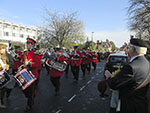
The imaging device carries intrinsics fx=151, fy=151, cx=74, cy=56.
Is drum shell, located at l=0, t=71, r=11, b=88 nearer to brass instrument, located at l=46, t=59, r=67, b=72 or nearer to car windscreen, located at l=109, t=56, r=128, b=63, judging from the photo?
brass instrument, located at l=46, t=59, r=67, b=72

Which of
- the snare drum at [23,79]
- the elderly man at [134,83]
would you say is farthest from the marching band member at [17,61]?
the elderly man at [134,83]

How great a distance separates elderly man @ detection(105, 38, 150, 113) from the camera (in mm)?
2041

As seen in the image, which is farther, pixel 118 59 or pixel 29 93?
pixel 118 59

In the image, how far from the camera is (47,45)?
88.5 feet

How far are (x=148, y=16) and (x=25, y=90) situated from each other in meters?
16.0

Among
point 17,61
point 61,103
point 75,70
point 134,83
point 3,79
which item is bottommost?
point 61,103

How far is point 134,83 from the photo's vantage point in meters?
2.06

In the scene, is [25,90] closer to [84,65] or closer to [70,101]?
[70,101]

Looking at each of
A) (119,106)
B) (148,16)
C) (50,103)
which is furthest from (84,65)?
(148,16)

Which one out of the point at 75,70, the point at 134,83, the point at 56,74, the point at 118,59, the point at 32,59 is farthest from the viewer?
the point at 75,70

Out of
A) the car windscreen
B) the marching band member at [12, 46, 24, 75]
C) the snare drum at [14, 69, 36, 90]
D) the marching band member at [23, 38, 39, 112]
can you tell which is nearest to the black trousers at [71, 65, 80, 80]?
the car windscreen

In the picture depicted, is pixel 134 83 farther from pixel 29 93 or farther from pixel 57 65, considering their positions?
pixel 57 65

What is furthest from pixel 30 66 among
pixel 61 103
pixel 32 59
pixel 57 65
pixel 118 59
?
pixel 118 59

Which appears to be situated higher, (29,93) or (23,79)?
(23,79)
